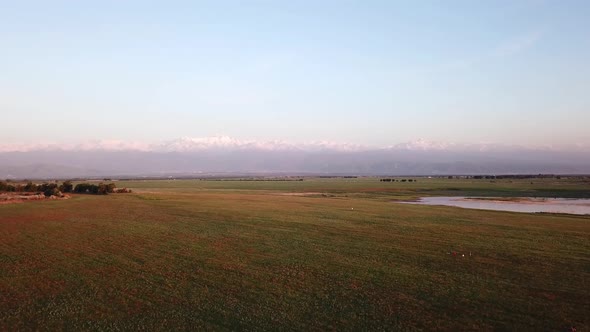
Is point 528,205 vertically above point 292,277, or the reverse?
point 292,277

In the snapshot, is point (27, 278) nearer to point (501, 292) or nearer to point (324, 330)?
point (324, 330)

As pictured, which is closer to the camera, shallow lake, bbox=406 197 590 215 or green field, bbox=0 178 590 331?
green field, bbox=0 178 590 331

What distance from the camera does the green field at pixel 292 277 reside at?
1159cm

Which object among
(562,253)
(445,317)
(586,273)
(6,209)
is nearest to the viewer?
(445,317)

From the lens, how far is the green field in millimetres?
11594

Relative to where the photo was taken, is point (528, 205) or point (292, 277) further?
point (528, 205)

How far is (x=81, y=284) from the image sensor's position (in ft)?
48.4

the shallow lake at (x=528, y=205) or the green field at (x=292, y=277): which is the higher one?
the green field at (x=292, y=277)

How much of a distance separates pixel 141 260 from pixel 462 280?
12489 millimetres

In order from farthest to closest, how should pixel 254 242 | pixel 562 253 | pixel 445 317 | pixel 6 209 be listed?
pixel 6 209 → pixel 254 242 → pixel 562 253 → pixel 445 317

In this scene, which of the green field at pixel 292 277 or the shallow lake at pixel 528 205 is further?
the shallow lake at pixel 528 205

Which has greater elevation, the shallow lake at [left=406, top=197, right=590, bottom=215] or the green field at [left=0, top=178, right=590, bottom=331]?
the green field at [left=0, top=178, right=590, bottom=331]

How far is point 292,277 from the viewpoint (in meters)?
15.7

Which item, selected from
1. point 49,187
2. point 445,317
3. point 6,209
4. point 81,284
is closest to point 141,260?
point 81,284
